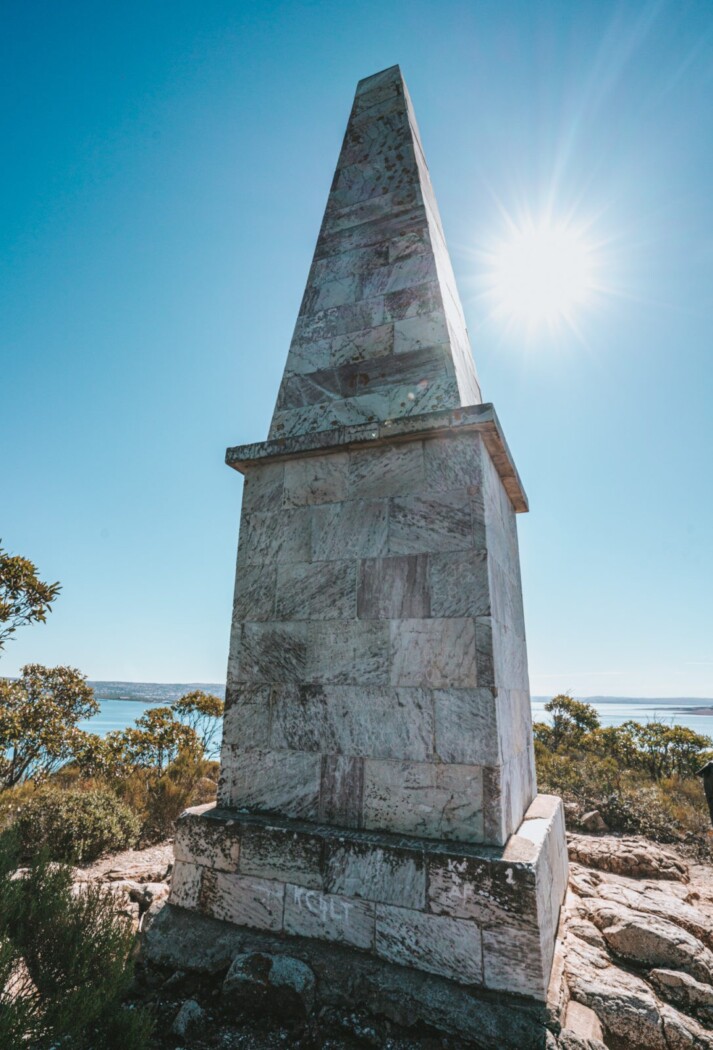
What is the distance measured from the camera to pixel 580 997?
2445 millimetres

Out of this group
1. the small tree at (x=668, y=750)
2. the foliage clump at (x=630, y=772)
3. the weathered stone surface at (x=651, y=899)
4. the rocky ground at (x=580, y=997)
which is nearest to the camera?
the rocky ground at (x=580, y=997)

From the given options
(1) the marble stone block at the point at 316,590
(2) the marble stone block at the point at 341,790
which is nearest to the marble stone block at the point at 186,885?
(2) the marble stone block at the point at 341,790

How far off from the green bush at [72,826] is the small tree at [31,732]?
2.05 metres

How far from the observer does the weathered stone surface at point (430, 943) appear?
227 cm

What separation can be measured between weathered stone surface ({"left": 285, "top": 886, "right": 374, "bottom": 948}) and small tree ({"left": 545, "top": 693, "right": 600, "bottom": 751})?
12.8 metres

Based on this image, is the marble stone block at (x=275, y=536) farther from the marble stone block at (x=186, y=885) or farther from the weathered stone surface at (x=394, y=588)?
the marble stone block at (x=186, y=885)

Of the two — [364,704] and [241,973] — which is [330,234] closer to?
[364,704]

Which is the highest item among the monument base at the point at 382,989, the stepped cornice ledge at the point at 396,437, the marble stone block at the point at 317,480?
the stepped cornice ledge at the point at 396,437

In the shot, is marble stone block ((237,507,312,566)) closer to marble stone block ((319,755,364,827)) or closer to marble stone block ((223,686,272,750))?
marble stone block ((223,686,272,750))

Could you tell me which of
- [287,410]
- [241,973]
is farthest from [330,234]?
[241,973]

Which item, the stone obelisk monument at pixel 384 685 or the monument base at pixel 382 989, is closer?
the monument base at pixel 382 989

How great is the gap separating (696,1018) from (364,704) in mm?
2332

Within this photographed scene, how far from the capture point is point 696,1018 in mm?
2521

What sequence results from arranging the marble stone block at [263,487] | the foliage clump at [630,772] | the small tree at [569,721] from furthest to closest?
the small tree at [569,721] < the foliage clump at [630,772] < the marble stone block at [263,487]
